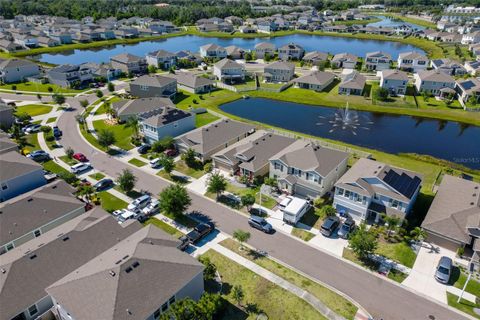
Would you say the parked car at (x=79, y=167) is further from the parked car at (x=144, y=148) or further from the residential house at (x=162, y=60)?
the residential house at (x=162, y=60)

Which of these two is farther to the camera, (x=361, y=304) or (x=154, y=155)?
(x=154, y=155)

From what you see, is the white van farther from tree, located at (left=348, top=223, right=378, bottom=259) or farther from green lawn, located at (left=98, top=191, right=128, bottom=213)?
green lawn, located at (left=98, top=191, right=128, bottom=213)

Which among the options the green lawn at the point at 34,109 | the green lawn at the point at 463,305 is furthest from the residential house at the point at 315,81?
the green lawn at the point at 463,305

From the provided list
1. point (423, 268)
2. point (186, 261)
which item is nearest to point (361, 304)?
point (423, 268)

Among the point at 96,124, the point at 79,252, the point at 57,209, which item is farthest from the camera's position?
the point at 96,124

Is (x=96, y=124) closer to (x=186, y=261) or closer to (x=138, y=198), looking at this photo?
(x=138, y=198)

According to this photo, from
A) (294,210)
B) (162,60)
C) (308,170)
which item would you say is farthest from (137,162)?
(162,60)

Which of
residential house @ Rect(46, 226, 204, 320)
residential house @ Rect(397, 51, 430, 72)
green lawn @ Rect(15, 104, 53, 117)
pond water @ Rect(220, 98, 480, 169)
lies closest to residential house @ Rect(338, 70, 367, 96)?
pond water @ Rect(220, 98, 480, 169)
